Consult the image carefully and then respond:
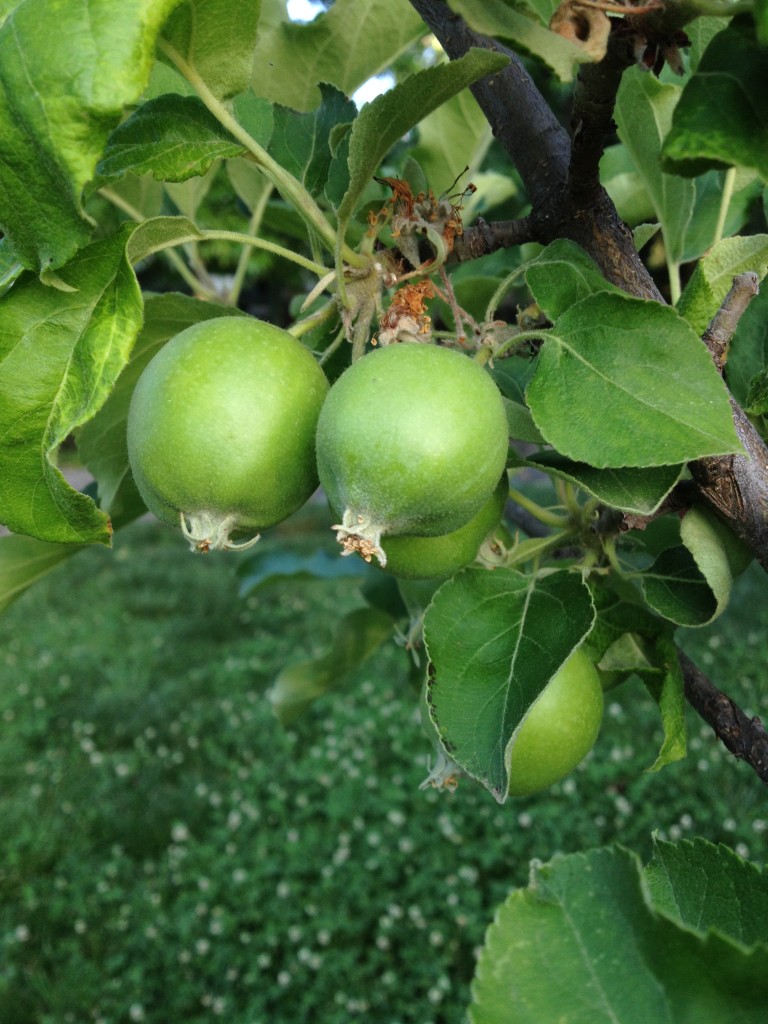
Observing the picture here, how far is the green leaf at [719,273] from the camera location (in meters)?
0.84

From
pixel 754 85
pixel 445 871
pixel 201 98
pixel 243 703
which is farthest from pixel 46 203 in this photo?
pixel 243 703

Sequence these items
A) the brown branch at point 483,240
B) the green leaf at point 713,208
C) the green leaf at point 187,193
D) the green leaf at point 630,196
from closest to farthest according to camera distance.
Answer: the brown branch at point 483,240 → the green leaf at point 713,208 → the green leaf at point 630,196 → the green leaf at point 187,193

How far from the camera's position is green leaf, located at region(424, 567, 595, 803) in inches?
32.3

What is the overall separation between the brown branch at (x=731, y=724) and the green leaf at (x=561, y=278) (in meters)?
0.46

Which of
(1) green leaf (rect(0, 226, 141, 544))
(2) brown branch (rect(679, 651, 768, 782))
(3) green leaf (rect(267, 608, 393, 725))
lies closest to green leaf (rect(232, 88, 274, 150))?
(1) green leaf (rect(0, 226, 141, 544))

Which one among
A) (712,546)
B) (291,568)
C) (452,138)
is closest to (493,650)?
(712,546)

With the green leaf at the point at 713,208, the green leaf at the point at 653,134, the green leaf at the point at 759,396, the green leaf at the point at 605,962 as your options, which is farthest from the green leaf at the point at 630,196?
the green leaf at the point at 605,962

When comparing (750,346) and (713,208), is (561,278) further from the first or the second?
(713,208)

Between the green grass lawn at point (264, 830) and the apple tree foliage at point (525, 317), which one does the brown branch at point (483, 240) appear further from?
the green grass lawn at point (264, 830)

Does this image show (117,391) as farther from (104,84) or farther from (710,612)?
(710,612)

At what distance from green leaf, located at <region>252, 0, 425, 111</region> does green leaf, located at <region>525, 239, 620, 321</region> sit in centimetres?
56

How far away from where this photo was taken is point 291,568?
7.16ft

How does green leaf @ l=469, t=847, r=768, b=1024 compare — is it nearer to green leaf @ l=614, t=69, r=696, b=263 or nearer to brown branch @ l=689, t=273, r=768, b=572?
brown branch @ l=689, t=273, r=768, b=572

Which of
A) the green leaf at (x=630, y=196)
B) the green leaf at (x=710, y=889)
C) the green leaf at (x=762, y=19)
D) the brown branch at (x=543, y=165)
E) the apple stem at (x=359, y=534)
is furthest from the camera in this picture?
the green leaf at (x=630, y=196)
